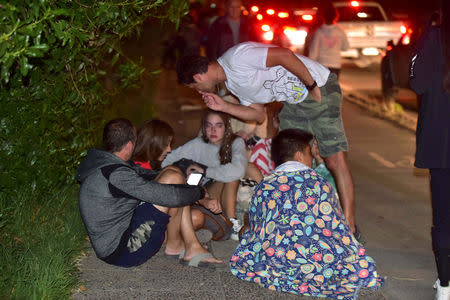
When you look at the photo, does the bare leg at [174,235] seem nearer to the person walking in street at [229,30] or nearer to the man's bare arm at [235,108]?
the man's bare arm at [235,108]

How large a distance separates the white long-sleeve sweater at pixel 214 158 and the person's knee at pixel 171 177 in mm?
854

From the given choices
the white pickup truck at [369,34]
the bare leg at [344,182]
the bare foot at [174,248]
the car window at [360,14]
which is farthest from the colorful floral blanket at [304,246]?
the car window at [360,14]

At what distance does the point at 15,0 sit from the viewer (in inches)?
114

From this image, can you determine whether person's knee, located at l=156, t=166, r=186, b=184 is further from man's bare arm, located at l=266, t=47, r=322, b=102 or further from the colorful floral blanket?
man's bare arm, located at l=266, t=47, r=322, b=102

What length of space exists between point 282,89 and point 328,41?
535cm

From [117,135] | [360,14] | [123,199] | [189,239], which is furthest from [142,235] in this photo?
[360,14]

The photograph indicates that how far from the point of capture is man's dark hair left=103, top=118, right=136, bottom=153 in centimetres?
486

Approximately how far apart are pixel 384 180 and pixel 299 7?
10.8 m

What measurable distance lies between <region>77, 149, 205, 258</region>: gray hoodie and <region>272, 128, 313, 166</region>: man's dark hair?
67cm

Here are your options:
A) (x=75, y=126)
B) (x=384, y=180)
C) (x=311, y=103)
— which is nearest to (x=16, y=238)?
(x=75, y=126)

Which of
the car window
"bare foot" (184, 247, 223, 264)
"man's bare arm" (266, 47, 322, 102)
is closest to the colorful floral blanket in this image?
"bare foot" (184, 247, 223, 264)

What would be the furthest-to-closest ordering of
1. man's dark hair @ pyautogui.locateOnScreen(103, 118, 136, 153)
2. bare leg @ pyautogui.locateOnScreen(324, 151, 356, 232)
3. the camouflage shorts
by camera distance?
bare leg @ pyautogui.locateOnScreen(324, 151, 356, 232)
the camouflage shorts
man's dark hair @ pyautogui.locateOnScreen(103, 118, 136, 153)

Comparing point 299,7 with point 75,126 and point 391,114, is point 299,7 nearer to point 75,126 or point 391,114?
point 391,114

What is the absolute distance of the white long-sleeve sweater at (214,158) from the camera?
598cm
